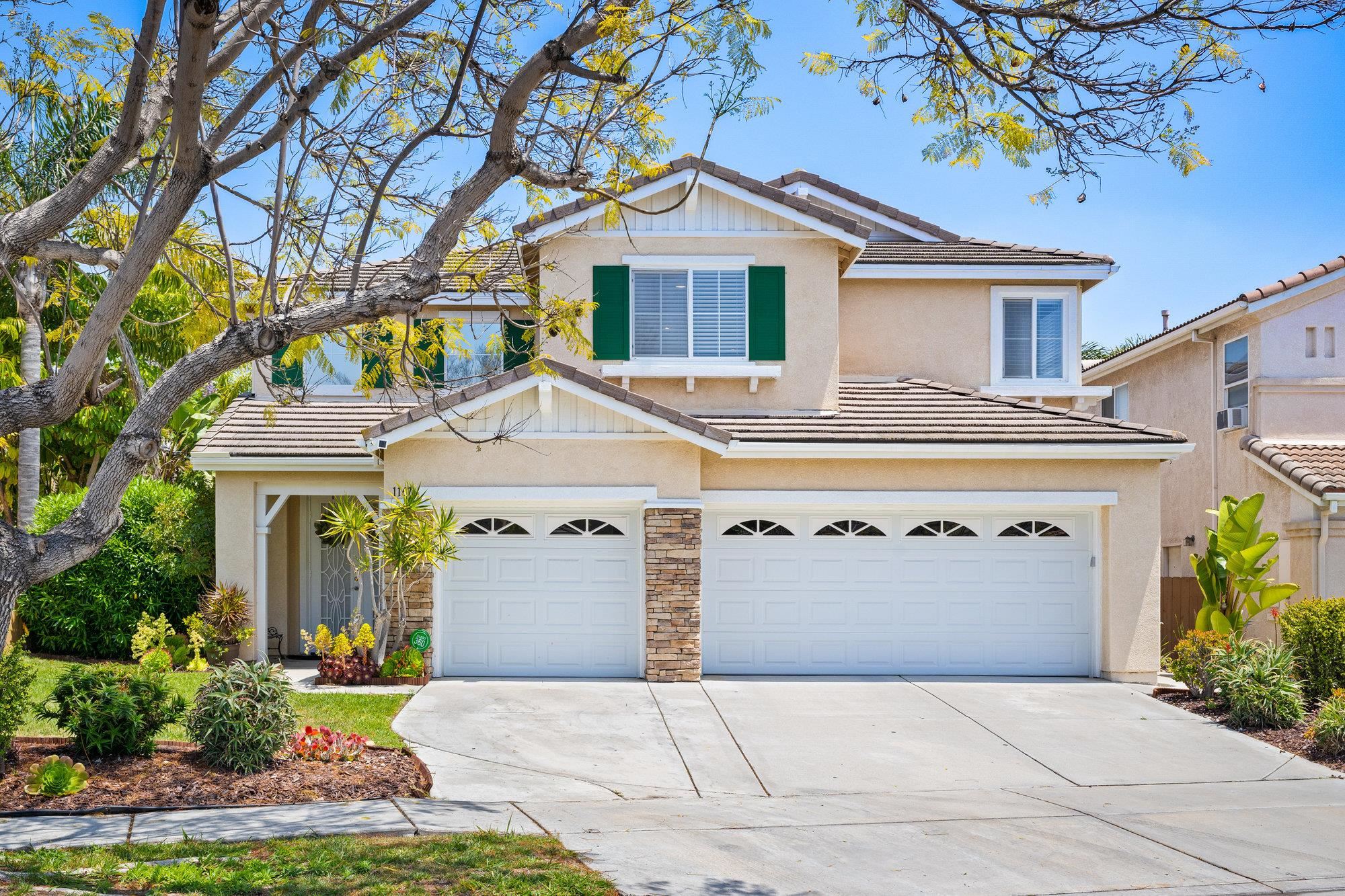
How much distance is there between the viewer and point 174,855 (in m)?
7.09

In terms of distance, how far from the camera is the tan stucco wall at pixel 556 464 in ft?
47.7

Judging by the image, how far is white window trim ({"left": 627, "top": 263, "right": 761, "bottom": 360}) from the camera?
1661cm

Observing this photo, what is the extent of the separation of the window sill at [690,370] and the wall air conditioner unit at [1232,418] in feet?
28.3

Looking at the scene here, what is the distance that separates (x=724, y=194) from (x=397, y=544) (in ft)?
22.8

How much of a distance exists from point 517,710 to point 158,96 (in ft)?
23.5

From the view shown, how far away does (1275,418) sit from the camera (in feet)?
62.4

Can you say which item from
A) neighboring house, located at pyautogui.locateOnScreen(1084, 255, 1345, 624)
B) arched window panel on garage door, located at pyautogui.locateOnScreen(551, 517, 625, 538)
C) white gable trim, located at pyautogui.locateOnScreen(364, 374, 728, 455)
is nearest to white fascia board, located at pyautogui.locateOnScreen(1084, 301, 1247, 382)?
neighboring house, located at pyautogui.locateOnScreen(1084, 255, 1345, 624)

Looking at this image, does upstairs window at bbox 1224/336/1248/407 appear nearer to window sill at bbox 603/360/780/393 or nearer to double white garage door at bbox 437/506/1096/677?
double white garage door at bbox 437/506/1096/677

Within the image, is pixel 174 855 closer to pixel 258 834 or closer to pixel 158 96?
pixel 258 834

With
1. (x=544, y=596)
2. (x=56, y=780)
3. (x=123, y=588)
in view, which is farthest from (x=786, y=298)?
(x=56, y=780)

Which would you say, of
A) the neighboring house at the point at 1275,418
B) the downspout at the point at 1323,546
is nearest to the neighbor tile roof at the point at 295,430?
the downspout at the point at 1323,546

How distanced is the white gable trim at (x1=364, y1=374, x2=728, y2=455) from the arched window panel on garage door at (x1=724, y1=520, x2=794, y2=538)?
1.34 m

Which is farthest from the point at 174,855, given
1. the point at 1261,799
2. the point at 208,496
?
the point at 208,496

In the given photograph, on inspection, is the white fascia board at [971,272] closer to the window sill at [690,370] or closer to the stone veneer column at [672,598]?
the window sill at [690,370]
